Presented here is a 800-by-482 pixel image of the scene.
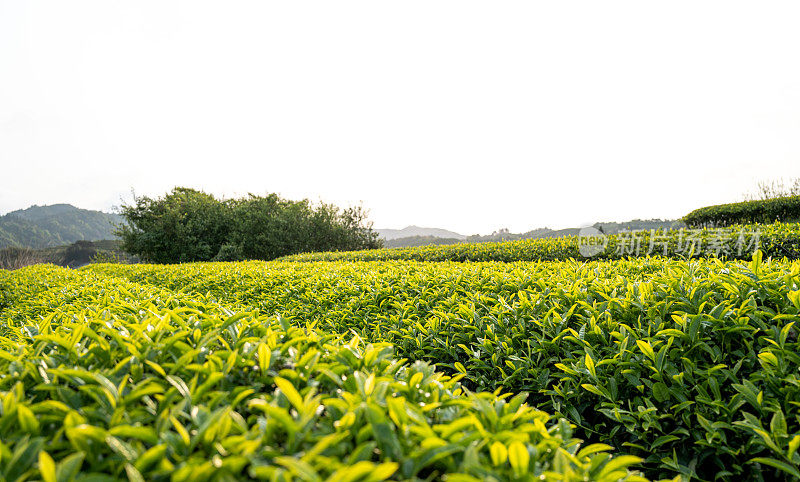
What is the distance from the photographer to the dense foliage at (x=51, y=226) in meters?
71.6

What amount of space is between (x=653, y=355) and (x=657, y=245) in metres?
6.66

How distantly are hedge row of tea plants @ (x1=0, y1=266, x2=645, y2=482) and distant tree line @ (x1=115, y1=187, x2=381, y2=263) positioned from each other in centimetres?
2143

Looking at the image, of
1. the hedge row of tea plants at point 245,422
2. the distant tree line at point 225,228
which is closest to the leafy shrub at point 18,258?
the distant tree line at point 225,228

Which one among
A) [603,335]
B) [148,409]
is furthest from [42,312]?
[603,335]

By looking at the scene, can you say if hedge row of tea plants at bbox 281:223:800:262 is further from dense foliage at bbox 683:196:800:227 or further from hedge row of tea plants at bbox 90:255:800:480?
dense foliage at bbox 683:196:800:227

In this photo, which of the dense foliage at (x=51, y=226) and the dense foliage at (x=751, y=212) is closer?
the dense foliage at (x=751, y=212)

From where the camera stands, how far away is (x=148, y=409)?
1106 mm

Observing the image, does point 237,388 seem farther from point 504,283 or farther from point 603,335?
point 504,283

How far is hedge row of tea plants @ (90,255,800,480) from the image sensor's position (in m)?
1.85

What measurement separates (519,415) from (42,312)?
18.2ft

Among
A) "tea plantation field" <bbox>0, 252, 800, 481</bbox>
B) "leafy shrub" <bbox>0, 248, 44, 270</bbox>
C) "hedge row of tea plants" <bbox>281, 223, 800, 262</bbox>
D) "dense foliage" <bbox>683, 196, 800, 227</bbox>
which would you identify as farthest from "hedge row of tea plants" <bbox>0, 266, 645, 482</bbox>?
"leafy shrub" <bbox>0, 248, 44, 270</bbox>

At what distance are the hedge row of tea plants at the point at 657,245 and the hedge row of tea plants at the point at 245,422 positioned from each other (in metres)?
4.84

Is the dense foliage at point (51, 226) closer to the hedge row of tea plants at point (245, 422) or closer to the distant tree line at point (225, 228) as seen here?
the distant tree line at point (225, 228)

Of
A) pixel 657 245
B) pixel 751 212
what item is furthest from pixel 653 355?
pixel 751 212
